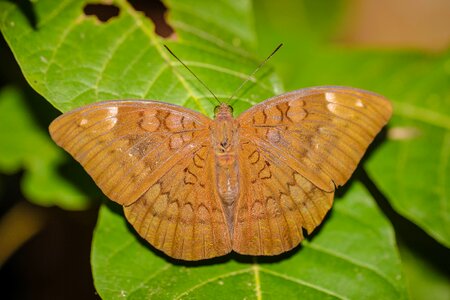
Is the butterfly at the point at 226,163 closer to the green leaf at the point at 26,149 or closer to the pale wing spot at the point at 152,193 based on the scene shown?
the pale wing spot at the point at 152,193

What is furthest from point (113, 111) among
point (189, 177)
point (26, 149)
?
point (26, 149)

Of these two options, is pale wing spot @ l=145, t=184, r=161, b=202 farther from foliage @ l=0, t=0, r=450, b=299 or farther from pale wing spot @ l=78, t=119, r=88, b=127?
pale wing spot @ l=78, t=119, r=88, b=127

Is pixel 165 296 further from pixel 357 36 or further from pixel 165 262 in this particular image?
pixel 357 36

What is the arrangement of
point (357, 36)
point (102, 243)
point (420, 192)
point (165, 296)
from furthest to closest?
point (357, 36), point (420, 192), point (102, 243), point (165, 296)

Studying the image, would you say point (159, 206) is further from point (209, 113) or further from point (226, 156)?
point (209, 113)

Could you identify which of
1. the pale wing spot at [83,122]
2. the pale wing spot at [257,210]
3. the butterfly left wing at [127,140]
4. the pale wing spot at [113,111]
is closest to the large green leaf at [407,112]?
the pale wing spot at [257,210]

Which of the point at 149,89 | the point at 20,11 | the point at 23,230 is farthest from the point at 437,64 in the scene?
the point at 23,230

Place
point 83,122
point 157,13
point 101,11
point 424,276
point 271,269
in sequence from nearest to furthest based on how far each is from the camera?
point 83,122, point 271,269, point 101,11, point 157,13, point 424,276
